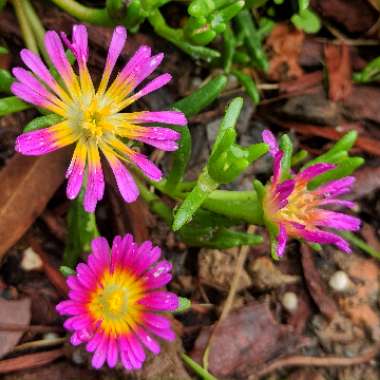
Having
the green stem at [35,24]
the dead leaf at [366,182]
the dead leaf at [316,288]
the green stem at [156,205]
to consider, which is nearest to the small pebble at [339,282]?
the dead leaf at [316,288]

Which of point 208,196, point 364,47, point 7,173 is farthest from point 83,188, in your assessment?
point 364,47

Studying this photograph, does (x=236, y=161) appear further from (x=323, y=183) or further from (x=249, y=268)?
(x=249, y=268)

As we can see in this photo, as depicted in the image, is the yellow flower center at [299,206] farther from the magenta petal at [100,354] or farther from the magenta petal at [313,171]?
the magenta petal at [100,354]

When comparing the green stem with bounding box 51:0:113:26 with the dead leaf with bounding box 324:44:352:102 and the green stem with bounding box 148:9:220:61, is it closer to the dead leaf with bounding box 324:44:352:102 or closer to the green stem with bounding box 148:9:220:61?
the green stem with bounding box 148:9:220:61

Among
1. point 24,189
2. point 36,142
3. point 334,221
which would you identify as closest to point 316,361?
point 334,221

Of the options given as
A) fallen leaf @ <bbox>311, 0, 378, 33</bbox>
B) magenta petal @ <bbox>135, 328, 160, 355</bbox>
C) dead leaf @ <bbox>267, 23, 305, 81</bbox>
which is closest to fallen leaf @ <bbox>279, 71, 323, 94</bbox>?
dead leaf @ <bbox>267, 23, 305, 81</bbox>

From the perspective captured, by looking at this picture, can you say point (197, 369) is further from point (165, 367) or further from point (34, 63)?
point (34, 63)
